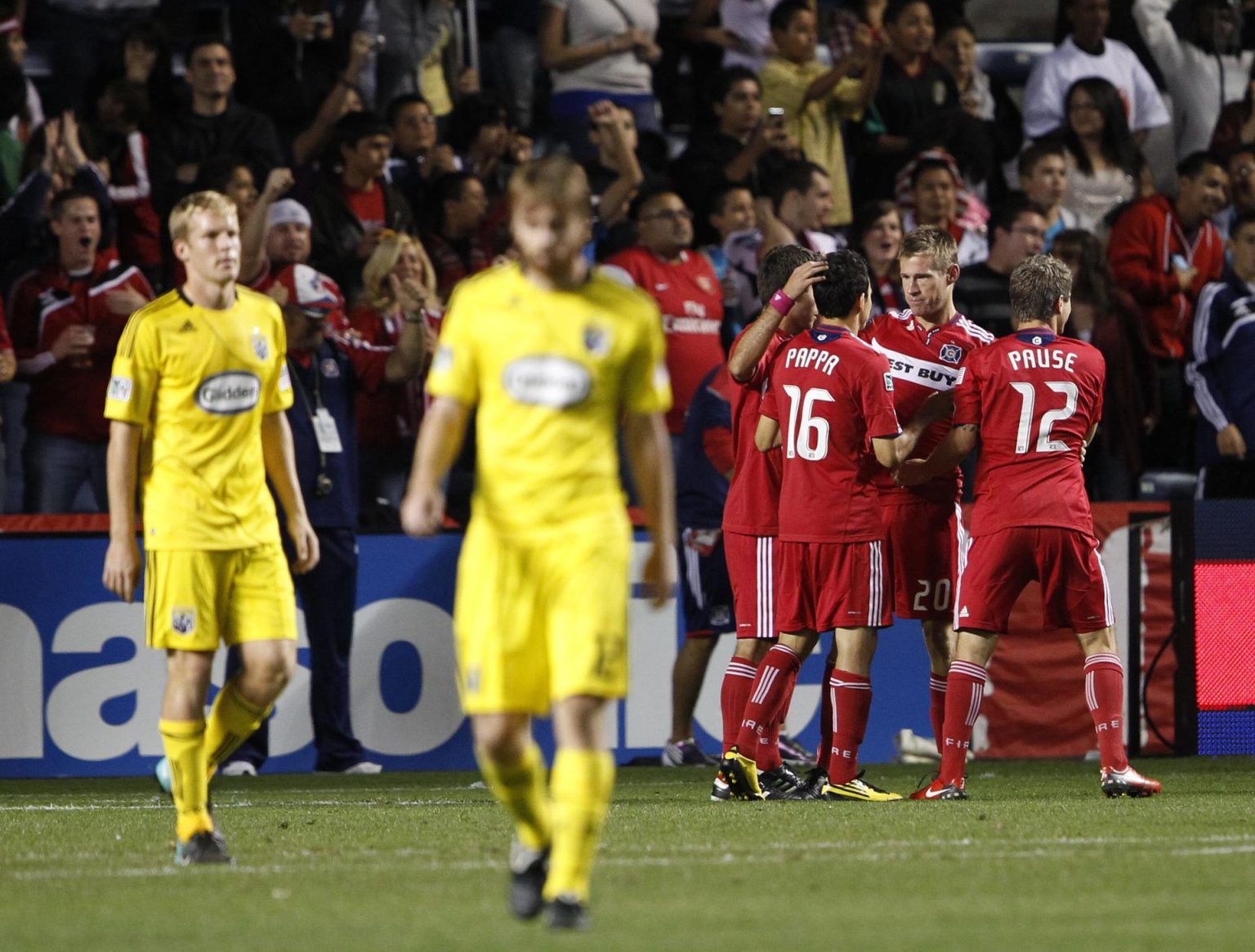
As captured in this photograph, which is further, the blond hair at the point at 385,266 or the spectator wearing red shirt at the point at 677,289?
the spectator wearing red shirt at the point at 677,289

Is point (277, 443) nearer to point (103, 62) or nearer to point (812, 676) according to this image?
point (812, 676)

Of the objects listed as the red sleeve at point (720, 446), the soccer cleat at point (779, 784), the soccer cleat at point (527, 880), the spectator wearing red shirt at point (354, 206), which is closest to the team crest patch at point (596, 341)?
the soccer cleat at point (527, 880)

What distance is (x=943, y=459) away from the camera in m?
8.91

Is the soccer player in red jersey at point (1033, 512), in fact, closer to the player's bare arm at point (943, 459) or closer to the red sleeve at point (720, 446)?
the player's bare arm at point (943, 459)

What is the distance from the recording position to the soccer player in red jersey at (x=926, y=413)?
9125mm

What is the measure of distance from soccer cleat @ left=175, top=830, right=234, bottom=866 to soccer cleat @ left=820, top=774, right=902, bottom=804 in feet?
10.5

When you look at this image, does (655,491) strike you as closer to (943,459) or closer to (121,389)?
(121,389)

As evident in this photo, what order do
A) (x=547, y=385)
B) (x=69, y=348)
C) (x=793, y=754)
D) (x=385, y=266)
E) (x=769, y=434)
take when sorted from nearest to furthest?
(x=547, y=385), (x=769, y=434), (x=793, y=754), (x=69, y=348), (x=385, y=266)

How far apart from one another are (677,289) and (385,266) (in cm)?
184

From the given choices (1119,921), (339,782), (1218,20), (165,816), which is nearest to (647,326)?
(1119,921)

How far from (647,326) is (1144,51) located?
493 inches

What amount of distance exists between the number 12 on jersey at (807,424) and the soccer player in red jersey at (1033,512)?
0.52 meters

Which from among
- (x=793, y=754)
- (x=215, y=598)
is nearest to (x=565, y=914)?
(x=215, y=598)

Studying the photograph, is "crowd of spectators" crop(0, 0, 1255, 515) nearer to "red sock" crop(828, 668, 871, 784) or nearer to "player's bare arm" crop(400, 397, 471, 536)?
"red sock" crop(828, 668, 871, 784)
